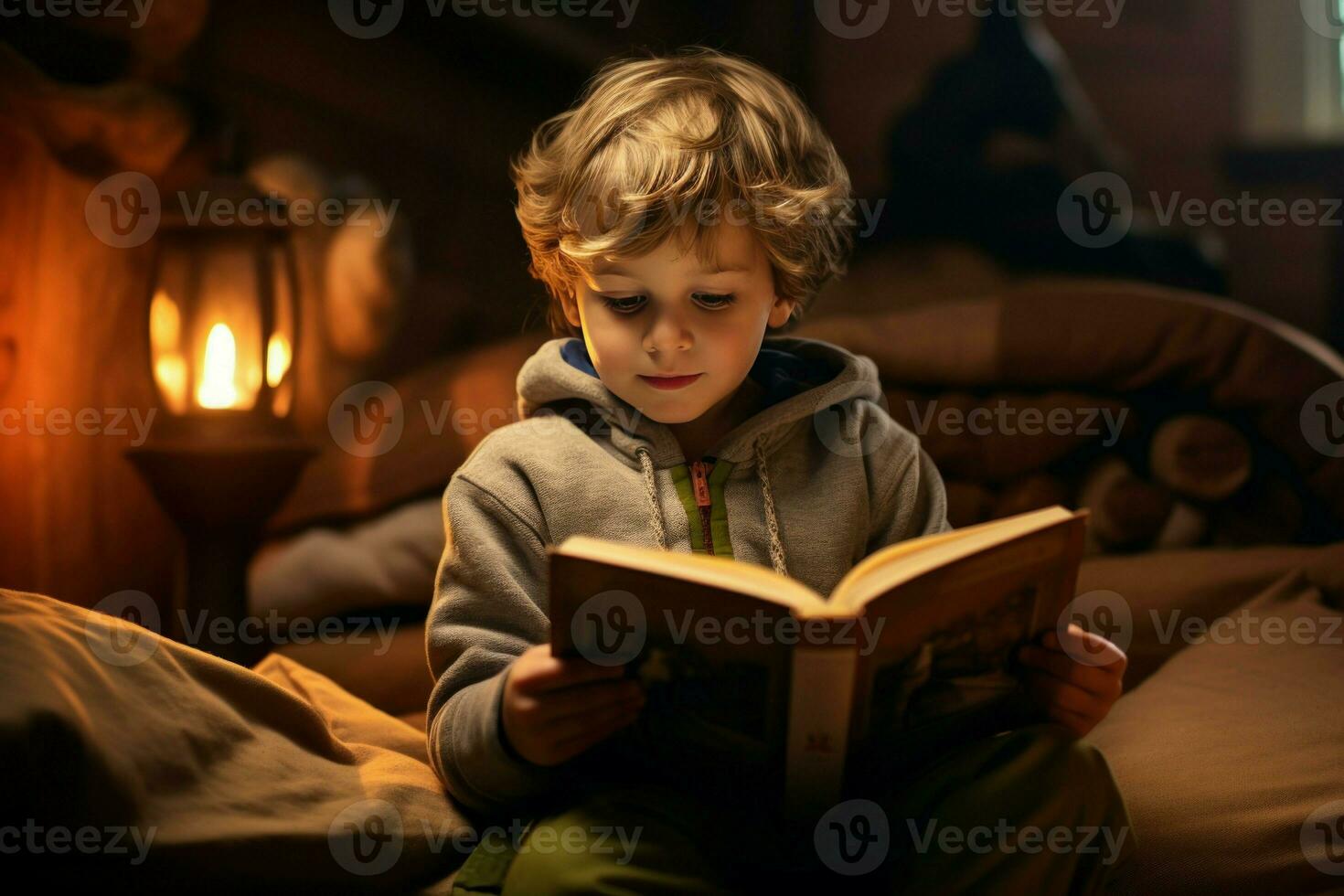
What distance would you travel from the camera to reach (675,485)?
3.27ft

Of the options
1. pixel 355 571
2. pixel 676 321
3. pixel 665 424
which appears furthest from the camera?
pixel 355 571

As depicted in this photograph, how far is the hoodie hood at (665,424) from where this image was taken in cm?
100

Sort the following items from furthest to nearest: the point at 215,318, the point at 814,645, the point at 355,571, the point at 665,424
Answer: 1. the point at 355,571
2. the point at 215,318
3. the point at 665,424
4. the point at 814,645

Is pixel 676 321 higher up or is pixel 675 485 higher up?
pixel 676 321

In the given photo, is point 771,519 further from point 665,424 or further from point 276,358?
point 276,358

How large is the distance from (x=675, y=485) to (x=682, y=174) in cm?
27

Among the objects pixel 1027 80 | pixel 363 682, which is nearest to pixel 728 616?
pixel 363 682

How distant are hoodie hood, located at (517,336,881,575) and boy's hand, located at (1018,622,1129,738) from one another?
23 centimetres

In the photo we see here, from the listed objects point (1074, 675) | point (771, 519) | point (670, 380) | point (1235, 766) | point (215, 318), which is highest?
point (215, 318)

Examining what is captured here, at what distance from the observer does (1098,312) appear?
4.81ft

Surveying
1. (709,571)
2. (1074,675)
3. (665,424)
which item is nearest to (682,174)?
(665,424)

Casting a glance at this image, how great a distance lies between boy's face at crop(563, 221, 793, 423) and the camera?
0.91 metres

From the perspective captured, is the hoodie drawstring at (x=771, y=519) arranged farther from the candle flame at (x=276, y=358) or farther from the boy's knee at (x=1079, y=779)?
the candle flame at (x=276, y=358)

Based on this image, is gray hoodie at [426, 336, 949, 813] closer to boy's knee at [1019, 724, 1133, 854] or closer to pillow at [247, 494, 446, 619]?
boy's knee at [1019, 724, 1133, 854]
